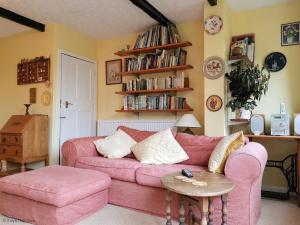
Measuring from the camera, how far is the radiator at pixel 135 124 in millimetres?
3811

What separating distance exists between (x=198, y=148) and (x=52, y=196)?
1.51m

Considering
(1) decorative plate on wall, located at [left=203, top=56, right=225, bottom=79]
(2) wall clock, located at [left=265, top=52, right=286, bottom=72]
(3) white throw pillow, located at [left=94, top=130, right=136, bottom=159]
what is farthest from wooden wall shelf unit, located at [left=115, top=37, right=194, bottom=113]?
(2) wall clock, located at [left=265, top=52, right=286, bottom=72]

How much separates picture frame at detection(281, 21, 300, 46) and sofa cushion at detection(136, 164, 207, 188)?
2.04 meters

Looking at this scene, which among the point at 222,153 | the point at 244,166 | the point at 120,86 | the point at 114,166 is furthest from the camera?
the point at 120,86

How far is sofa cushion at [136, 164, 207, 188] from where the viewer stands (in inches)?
89.7

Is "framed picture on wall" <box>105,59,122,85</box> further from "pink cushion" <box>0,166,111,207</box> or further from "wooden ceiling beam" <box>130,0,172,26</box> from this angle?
"pink cushion" <box>0,166,111,207</box>

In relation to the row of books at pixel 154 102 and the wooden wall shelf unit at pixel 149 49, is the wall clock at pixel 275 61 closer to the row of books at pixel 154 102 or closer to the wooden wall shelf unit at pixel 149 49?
the wooden wall shelf unit at pixel 149 49

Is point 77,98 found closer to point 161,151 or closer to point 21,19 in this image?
point 21,19

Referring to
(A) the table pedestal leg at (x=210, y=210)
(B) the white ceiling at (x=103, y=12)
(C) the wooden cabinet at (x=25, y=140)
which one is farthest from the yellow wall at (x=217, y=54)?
(C) the wooden cabinet at (x=25, y=140)

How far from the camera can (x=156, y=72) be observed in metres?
3.99

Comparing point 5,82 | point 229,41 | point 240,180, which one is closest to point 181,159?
point 240,180

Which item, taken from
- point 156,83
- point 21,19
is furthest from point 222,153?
point 21,19

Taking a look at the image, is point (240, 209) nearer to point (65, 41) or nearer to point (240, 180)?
point (240, 180)

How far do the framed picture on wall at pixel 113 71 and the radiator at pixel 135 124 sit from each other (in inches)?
29.1
